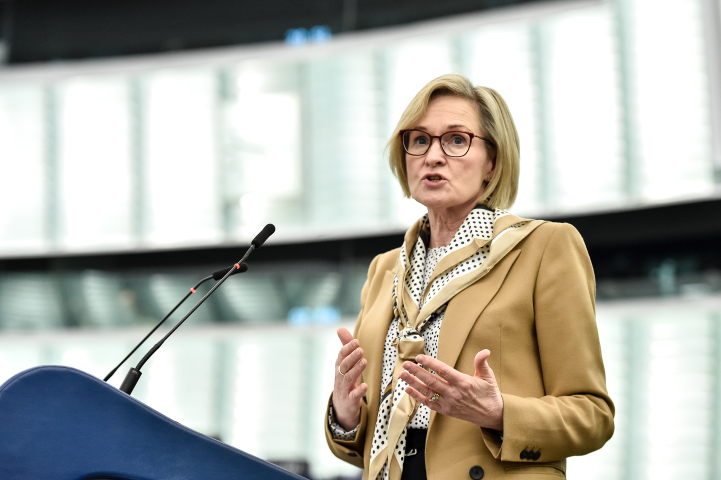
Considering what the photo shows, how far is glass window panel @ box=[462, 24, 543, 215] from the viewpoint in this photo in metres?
5.24

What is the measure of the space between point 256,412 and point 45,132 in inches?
111

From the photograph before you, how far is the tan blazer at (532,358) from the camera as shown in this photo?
147 centimetres

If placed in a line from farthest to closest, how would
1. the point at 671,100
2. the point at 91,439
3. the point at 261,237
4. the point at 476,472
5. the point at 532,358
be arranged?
the point at 671,100
the point at 261,237
the point at 532,358
the point at 476,472
the point at 91,439

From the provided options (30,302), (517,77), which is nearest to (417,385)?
(517,77)

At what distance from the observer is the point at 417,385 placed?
55.1 inches

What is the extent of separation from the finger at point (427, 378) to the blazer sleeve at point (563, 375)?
0.46ft

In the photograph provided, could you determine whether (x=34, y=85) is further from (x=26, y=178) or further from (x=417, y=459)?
(x=417, y=459)

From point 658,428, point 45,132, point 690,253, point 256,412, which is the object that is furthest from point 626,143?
point 45,132

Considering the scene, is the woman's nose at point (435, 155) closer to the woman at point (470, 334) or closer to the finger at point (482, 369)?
the woman at point (470, 334)

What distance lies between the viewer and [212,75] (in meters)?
6.06

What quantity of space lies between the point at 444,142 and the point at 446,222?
0.19 metres

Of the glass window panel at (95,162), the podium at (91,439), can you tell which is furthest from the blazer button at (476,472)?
the glass window panel at (95,162)

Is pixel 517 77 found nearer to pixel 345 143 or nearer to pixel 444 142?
pixel 345 143

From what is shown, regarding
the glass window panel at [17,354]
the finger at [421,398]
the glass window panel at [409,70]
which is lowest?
the glass window panel at [17,354]
